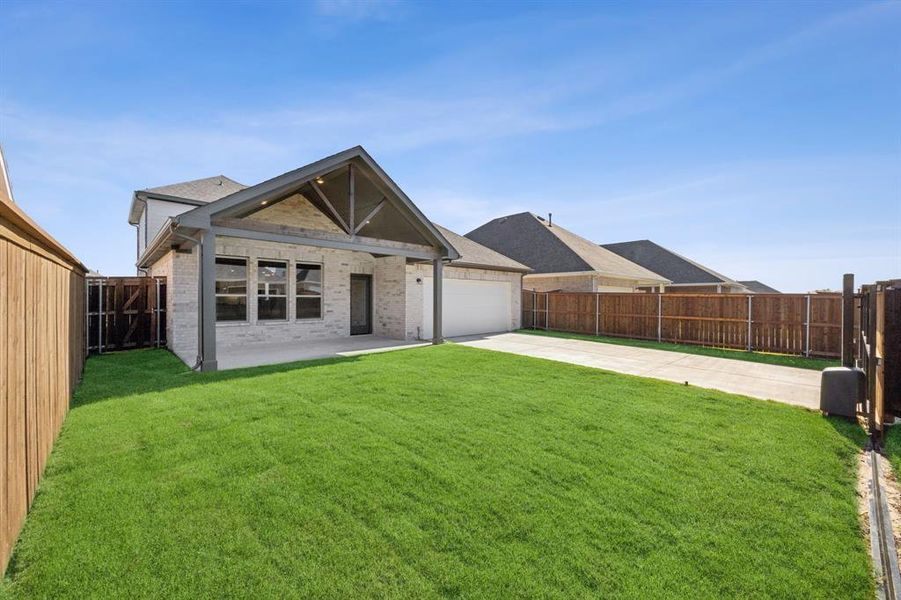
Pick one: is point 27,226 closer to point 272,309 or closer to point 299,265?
point 272,309

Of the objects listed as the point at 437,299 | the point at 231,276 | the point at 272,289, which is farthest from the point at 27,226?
the point at 437,299

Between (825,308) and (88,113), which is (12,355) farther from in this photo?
(825,308)

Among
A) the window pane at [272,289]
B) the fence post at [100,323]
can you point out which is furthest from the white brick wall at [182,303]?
the window pane at [272,289]

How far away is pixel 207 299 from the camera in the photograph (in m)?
7.85

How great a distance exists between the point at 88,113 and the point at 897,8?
16205 mm

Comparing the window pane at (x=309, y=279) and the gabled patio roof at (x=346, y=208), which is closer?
the gabled patio roof at (x=346, y=208)

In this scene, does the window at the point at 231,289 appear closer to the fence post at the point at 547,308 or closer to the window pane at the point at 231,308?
the window pane at the point at 231,308

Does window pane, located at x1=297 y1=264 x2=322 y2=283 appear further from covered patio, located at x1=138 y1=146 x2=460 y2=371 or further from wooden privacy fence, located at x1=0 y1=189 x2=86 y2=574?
wooden privacy fence, located at x1=0 y1=189 x2=86 y2=574

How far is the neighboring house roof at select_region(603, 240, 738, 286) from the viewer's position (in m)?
24.0

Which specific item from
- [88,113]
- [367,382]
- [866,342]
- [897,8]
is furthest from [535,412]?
[88,113]

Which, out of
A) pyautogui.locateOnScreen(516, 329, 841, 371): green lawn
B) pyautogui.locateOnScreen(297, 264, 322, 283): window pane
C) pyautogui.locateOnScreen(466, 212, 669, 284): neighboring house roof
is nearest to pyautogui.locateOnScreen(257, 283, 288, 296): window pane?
pyautogui.locateOnScreen(297, 264, 322, 283): window pane

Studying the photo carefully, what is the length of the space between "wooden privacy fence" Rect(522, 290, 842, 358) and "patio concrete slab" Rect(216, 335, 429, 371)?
7.56m

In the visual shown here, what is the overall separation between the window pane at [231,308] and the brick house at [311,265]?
3cm

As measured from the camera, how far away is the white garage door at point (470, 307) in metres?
13.9
